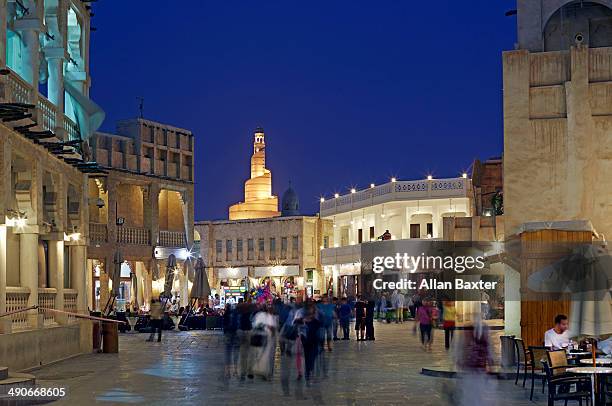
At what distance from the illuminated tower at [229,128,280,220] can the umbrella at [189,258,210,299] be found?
61.1 metres

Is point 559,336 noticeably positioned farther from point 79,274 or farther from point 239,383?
point 79,274

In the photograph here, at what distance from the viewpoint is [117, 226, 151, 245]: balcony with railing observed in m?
47.1

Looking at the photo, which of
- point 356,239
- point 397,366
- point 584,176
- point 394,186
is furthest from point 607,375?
point 356,239

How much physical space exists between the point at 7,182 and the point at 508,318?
1329cm

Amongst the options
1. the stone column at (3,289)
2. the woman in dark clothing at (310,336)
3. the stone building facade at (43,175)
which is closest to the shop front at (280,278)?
the stone building facade at (43,175)

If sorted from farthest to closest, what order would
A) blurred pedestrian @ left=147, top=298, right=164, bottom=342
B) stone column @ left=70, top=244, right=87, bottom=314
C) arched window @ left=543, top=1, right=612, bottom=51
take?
blurred pedestrian @ left=147, top=298, right=164, bottom=342 < arched window @ left=543, top=1, right=612, bottom=51 < stone column @ left=70, top=244, right=87, bottom=314

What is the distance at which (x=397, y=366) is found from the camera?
22.0 meters

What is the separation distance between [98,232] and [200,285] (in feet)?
21.1

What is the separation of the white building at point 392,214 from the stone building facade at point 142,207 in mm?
15325

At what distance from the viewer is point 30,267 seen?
21453mm

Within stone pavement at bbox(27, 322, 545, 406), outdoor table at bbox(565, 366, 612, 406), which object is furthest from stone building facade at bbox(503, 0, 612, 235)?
outdoor table at bbox(565, 366, 612, 406)

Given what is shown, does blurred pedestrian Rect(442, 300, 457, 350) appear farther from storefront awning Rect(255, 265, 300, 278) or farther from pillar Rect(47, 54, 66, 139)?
storefront awning Rect(255, 265, 300, 278)

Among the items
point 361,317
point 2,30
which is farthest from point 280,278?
point 2,30

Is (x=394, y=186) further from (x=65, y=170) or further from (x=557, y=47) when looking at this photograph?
(x=65, y=170)
